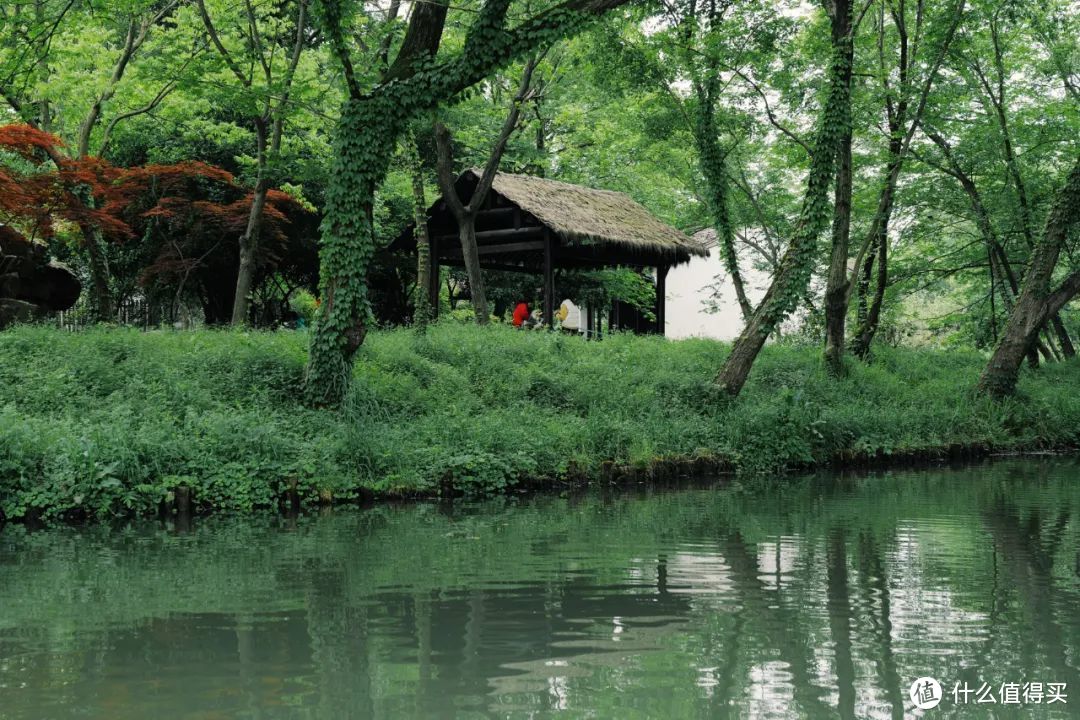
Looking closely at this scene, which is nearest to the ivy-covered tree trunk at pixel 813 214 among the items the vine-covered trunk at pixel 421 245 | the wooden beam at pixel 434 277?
the vine-covered trunk at pixel 421 245

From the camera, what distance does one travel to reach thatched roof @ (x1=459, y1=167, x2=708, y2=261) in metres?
19.9

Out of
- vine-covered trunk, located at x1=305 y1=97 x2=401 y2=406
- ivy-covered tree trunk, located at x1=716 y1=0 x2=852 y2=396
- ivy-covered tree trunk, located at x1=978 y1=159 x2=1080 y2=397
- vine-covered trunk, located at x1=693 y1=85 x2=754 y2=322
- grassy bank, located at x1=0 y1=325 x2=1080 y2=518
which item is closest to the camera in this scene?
grassy bank, located at x1=0 y1=325 x2=1080 y2=518

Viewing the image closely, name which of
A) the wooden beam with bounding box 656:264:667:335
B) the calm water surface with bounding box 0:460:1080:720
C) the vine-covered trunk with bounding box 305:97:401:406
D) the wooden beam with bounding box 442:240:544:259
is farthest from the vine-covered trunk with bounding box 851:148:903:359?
the calm water surface with bounding box 0:460:1080:720

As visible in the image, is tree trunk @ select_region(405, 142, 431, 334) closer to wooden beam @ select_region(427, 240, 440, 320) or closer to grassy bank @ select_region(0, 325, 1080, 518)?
grassy bank @ select_region(0, 325, 1080, 518)

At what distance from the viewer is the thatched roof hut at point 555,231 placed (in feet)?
66.2

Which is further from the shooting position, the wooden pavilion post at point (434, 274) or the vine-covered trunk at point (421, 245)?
the wooden pavilion post at point (434, 274)

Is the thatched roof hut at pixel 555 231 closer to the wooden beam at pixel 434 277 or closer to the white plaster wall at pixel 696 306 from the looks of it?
the wooden beam at pixel 434 277

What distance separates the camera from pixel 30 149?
46.8 ft

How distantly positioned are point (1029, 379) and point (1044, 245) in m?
4.31

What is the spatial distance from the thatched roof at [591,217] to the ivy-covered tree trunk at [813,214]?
5.43 m

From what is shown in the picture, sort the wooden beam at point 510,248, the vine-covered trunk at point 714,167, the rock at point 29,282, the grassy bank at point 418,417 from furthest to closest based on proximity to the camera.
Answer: the wooden beam at point 510,248
the vine-covered trunk at point 714,167
the rock at point 29,282
the grassy bank at point 418,417

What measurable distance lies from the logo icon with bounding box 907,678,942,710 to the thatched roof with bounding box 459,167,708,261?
15.6 meters

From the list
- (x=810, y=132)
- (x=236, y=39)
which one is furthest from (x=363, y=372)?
(x=810, y=132)

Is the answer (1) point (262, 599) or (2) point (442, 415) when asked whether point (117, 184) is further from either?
(1) point (262, 599)
